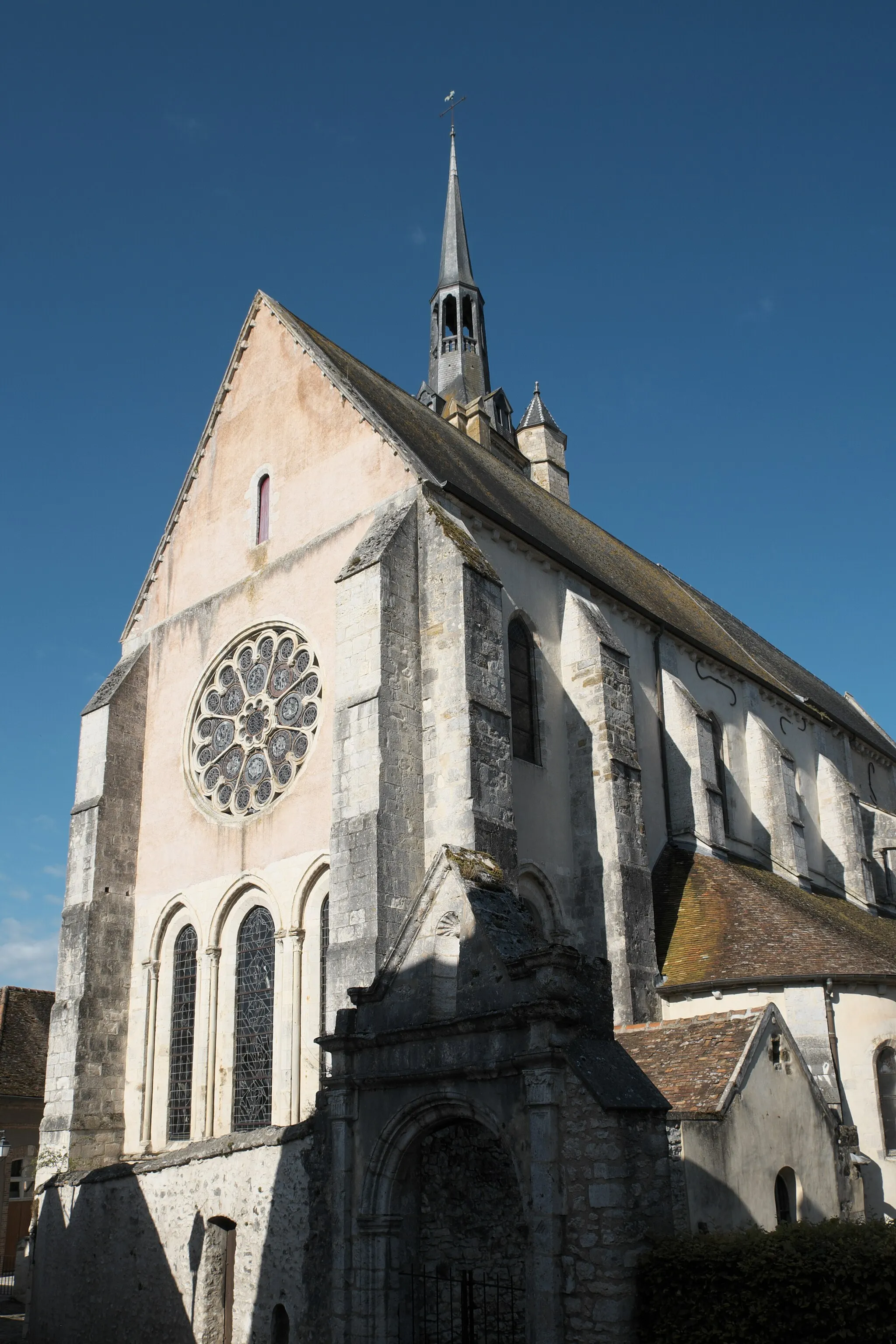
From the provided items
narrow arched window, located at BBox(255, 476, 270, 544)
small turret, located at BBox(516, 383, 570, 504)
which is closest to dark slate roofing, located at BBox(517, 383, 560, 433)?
small turret, located at BBox(516, 383, 570, 504)

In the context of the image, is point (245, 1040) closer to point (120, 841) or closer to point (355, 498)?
point (120, 841)

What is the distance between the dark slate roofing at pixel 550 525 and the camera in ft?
62.4

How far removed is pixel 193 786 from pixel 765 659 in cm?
1732

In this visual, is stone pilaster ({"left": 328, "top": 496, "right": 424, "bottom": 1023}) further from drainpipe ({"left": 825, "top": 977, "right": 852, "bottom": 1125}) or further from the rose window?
drainpipe ({"left": 825, "top": 977, "right": 852, "bottom": 1125})

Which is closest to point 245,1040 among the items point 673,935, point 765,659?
point 673,935

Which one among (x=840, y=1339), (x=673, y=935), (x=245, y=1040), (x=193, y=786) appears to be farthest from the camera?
(x=193, y=786)

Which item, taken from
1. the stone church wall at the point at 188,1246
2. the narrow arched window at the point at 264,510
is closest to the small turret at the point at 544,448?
the narrow arched window at the point at 264,510

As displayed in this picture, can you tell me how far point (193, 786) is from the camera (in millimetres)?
19453

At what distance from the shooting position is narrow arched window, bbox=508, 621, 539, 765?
1761cm

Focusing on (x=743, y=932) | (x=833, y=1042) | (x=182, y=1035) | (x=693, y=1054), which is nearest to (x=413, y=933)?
(x=693, y=1054)

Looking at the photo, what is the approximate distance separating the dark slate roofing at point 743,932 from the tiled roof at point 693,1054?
302cm

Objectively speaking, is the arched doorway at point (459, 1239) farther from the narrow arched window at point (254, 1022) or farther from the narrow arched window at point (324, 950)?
the narrow arched window at point (254, 1022)

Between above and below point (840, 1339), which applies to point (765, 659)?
above

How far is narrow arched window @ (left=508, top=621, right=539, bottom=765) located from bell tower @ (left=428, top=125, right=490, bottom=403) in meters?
19.4
